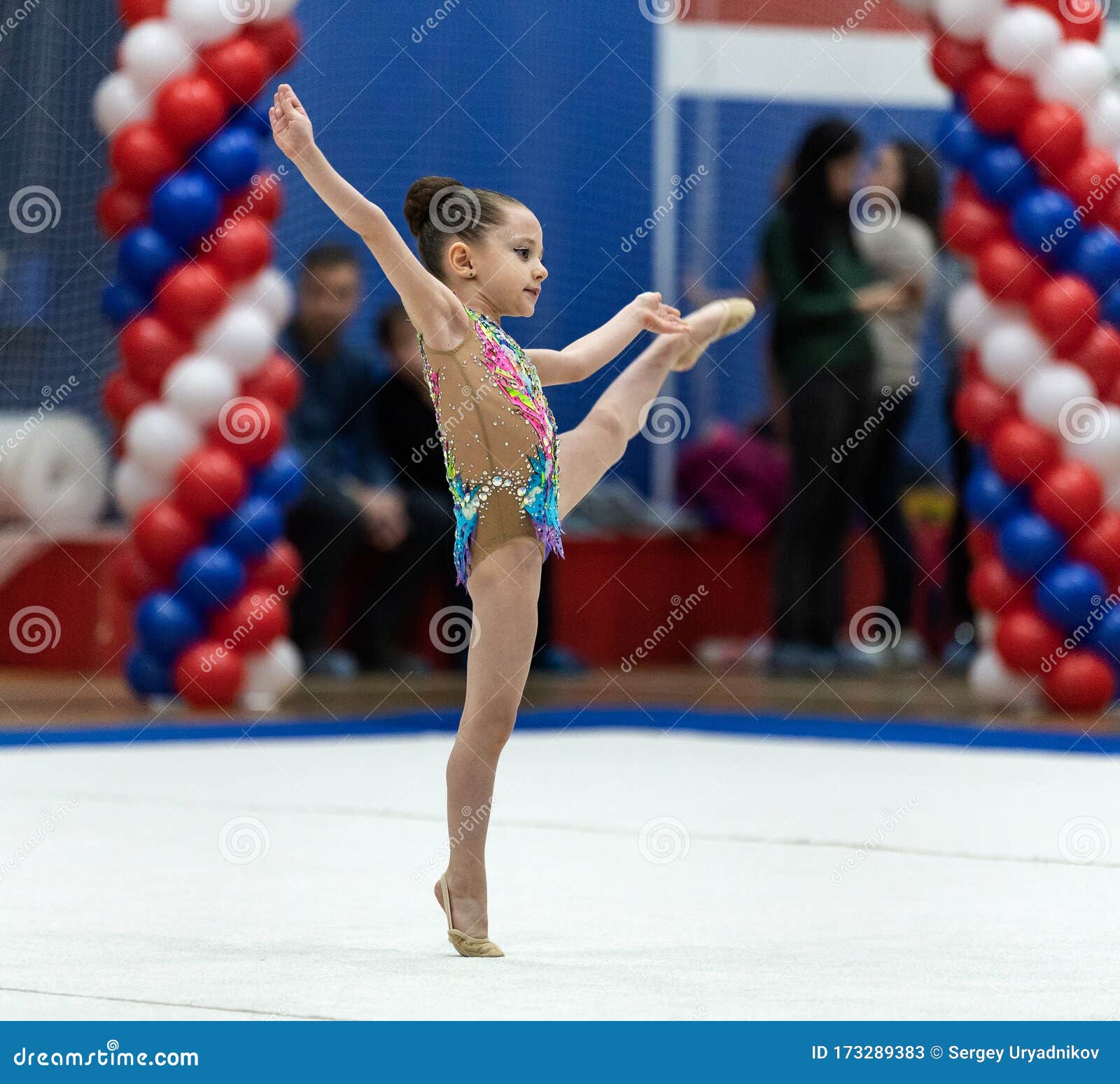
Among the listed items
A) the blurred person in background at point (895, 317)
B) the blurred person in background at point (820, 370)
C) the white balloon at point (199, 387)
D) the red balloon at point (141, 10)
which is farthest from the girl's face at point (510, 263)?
the blurred person in background at point (895, 317)

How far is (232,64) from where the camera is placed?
5023mm

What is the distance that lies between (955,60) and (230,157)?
6.87 feet

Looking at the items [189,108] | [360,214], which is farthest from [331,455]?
[360,214]

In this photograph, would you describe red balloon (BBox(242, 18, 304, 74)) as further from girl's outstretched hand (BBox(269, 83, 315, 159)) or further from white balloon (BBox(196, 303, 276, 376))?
girl's outstretched hand (BBox(269, 83, 315, 159))

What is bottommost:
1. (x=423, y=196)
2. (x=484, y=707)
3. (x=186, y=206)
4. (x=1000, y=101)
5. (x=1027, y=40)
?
(x=484, y=707)

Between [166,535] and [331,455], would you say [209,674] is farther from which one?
[331,455]

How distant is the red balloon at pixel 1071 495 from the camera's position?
4816 mm

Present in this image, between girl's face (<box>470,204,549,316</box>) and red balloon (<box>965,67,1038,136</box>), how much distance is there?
2989 mm

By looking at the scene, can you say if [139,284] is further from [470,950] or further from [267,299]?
[470,950]

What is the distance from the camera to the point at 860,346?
5977 mm

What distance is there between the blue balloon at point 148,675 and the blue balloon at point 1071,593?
8.12ft

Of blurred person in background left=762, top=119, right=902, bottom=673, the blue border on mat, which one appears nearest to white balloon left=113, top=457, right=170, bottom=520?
the blue border on mat

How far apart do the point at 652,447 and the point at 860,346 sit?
1769mm
